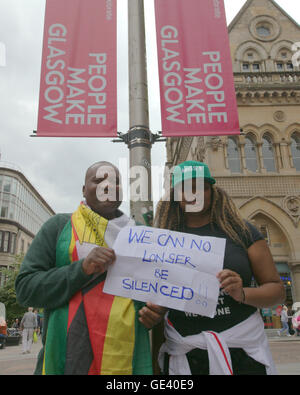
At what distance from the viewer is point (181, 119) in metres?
4.50

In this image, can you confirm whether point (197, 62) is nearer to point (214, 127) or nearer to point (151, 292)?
point (214, 127)

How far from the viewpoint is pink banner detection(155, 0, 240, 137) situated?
4523 millimetres

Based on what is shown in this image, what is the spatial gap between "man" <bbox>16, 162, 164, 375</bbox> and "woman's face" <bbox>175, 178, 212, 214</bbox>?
567mm

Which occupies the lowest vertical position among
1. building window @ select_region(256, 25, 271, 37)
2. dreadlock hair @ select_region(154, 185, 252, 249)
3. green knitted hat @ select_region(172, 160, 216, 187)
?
dreadlock hair @ select_region(154, 185, 252, 249)

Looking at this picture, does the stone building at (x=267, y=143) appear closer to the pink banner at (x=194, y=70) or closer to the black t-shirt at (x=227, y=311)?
the pink banner at (x=194, y=70)

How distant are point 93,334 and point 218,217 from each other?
113 centimetres

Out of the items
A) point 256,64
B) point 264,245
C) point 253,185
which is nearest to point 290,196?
point 253,185

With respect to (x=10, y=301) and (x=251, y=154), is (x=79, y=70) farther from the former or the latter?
(x=10, y=301)

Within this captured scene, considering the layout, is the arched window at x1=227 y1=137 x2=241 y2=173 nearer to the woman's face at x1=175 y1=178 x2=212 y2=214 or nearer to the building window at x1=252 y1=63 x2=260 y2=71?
the building window at x1=252 y1=63 x2=260 y2=71

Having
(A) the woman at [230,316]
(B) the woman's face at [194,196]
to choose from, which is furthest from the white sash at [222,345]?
(B) the woman's face at [194,196]

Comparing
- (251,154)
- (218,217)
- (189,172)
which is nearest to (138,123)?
(189,172)

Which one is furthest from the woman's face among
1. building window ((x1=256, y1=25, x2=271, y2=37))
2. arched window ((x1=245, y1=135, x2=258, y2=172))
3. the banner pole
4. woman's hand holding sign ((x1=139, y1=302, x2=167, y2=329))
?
building window ((x1=256, y1=25, x2=271, y2=37))

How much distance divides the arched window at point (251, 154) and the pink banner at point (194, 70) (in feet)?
54.0

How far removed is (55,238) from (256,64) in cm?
2505
